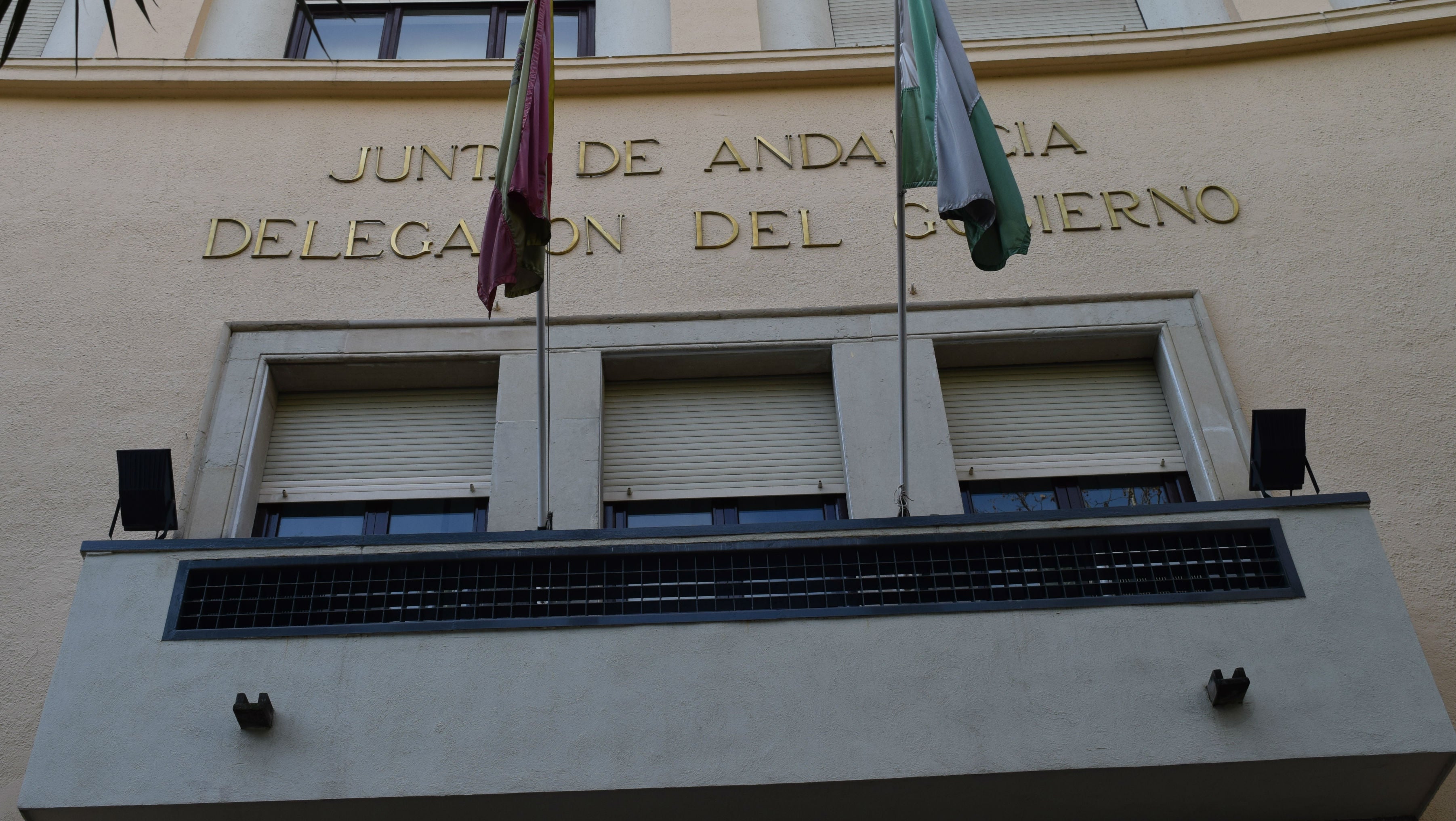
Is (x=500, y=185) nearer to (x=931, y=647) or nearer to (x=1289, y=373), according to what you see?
(x=931, y=647)

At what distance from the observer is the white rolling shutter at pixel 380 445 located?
7.84 m

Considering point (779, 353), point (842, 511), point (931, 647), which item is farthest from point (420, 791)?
point (779, 353)

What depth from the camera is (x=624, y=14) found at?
10.9 meters

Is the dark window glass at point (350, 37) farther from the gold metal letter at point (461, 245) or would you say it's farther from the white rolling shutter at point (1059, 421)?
the white rolling shutter at point (1059, 421)

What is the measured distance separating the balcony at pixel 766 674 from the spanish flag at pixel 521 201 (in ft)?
4.60

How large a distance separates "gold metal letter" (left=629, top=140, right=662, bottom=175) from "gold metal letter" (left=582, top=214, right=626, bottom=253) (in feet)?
1.49

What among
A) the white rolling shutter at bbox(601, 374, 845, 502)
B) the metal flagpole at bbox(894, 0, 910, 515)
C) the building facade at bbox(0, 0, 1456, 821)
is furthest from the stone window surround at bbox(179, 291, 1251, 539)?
the metal flagpole at bbox(894, 0, 910, 515)

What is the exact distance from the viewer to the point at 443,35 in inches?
434

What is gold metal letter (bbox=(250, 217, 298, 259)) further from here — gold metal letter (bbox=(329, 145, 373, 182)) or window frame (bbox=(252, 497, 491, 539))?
window frame (bbox=(252, 497, 491, 539))

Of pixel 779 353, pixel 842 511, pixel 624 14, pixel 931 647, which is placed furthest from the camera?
pixel 624 14

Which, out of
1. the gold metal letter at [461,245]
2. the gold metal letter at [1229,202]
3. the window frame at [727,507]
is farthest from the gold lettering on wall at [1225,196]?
the gold metal letter at [461,245]

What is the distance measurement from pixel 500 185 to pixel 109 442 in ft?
10.1

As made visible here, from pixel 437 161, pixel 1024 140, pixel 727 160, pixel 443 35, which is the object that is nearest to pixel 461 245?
pixel 437 161

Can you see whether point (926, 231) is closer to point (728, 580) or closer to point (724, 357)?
point (724, 357)
